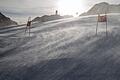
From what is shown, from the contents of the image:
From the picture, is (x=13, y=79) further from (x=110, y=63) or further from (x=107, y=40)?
(x=107, y=40)

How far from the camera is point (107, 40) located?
11.5 meters

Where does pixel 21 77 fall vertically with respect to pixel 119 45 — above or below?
below

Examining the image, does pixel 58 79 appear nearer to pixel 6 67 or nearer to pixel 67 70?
pixel 67 70

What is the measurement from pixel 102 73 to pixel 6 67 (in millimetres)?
4121

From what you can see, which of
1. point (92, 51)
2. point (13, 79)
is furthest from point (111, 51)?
point (13, 79)

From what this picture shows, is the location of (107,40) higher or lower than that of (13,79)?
higher

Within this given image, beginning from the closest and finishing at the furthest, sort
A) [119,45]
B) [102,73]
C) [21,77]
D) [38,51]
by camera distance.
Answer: [102,73], [21,77], [119,45], [38,51]

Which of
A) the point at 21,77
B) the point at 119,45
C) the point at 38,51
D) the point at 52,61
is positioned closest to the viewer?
the point at 21,77

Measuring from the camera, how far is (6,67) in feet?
32.1

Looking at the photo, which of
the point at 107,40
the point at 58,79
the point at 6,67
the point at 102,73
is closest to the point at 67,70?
the point at 58,79

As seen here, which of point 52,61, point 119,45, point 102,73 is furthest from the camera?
point 119,45

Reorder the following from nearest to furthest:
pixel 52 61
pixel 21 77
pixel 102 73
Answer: pixel 102 73 < pixel 21 77 < pixel 52 61

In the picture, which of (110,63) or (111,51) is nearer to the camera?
(110,63)

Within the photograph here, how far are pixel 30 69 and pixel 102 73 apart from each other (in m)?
2.90
